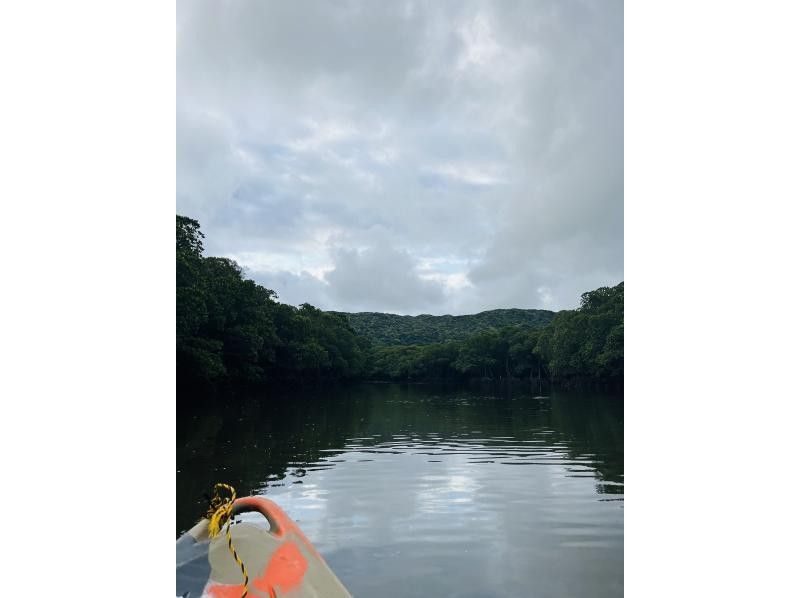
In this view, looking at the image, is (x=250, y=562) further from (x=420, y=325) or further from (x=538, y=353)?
(x=420, y=325)

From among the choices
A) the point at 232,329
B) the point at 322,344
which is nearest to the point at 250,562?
the point at 232,329

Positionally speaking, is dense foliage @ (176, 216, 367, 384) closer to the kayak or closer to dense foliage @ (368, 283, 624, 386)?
dense foliage @ (368, 283, 624, 386)

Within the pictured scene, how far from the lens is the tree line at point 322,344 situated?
63.5 ft

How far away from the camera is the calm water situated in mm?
3264

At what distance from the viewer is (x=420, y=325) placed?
224 feet

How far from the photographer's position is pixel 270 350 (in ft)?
92.1

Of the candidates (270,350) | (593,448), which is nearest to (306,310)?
(270,350)

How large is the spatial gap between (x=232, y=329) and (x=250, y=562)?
75.7ft

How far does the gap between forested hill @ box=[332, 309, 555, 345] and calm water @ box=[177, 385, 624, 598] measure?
2024 inches

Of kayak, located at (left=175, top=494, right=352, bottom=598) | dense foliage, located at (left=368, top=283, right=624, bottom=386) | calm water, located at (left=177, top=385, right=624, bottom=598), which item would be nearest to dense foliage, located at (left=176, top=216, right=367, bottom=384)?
calm water, located at (left=177, top=385, right=624, bottom=598)

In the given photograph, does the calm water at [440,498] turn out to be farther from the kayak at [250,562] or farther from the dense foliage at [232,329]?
the dense foliage at [232,329]
